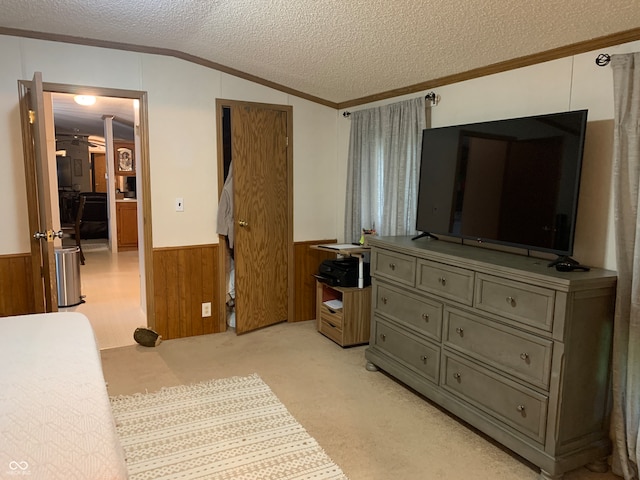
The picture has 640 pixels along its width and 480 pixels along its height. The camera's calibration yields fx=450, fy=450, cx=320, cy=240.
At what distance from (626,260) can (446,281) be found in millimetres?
876

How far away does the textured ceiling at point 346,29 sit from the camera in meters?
2.23

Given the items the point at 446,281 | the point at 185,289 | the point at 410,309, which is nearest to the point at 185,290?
the point at 185,289

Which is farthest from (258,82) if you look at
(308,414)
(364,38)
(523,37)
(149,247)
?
(308,414)

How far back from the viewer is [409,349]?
295 cm

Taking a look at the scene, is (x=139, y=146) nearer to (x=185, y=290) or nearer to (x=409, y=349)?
Answer: (x=185, y=290)

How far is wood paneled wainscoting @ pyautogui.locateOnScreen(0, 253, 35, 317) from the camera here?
3.35m

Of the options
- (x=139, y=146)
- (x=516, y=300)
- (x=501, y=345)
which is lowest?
(x=501, y=345)

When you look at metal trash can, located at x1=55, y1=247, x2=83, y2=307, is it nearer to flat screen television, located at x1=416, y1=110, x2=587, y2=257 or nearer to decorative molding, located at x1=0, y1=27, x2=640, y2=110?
decorative molding, located at x1=0, y1=27, x2=640, y2=110

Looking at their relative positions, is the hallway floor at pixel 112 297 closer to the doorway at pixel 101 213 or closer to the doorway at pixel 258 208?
the doorway at pixel 101 213

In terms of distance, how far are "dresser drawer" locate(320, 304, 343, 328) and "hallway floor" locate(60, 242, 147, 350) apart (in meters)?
1.67

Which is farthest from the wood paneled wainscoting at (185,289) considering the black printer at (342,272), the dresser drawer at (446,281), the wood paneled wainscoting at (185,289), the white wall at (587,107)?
the white wall at (587,107)

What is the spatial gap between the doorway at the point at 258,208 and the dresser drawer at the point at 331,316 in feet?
1.62

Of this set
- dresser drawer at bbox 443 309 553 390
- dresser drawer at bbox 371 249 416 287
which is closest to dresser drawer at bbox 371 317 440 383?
dresser drawer at bbox 443 309 553 390

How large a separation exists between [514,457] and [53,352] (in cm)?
222
